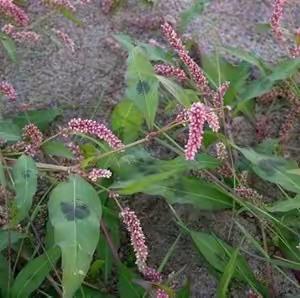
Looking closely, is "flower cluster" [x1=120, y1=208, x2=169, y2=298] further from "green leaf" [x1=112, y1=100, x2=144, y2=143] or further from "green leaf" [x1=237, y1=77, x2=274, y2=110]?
"green leaf" [x1=237, y1=77, x2=274, y2=110]

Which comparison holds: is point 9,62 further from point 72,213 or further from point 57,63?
point 72,213

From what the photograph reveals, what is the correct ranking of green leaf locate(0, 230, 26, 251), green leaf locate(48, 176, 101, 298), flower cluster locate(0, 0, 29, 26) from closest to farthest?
green leaf locate(48, 176, 101, 298) < green leaf locate(0, 230, 26, 251) < flower cluster locate(0, 0, 29, 26)

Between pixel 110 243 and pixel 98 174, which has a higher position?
pixel 98 174

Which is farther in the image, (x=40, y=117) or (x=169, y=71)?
(x=40, y=117)

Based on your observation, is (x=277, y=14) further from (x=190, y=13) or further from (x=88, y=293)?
(x=88, y=293)

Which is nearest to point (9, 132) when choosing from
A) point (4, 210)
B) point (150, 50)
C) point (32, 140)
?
point (32, 140)

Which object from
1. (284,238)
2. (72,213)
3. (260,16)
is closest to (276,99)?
(260,16)

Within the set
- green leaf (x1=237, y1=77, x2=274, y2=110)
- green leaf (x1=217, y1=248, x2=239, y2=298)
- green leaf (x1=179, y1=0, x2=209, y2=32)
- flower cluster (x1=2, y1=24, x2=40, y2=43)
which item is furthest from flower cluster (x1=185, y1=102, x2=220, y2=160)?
green leaf (x1=179, y1=0, x2=209, y2=32)

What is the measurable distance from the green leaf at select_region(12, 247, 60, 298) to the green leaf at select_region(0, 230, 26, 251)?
0.05 metres

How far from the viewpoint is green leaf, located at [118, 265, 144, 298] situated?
142cm

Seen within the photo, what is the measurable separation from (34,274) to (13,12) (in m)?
0.64

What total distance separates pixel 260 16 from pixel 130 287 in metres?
1.04

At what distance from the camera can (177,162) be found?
147 centimetres

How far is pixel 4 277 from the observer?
1.40 m
